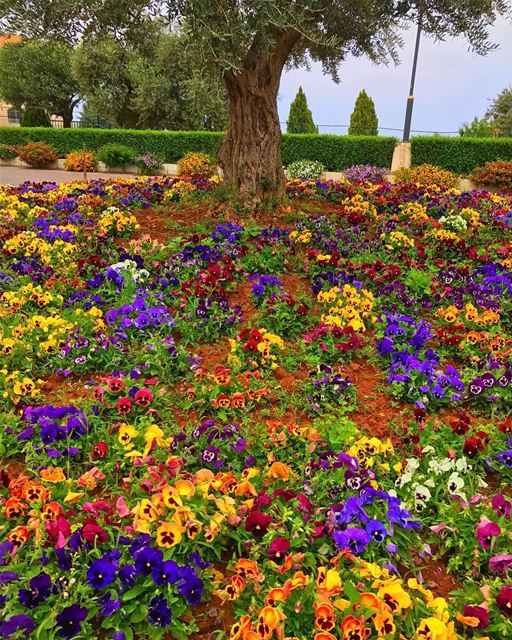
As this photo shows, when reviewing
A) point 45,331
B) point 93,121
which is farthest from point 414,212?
point 93,121

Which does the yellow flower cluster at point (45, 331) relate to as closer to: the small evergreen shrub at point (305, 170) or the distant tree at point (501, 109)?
the small evergreen shrub at point (305, 170)

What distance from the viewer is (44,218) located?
727 centimetres

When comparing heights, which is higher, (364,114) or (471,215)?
(364,114)

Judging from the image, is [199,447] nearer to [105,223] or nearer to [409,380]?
[409,380]

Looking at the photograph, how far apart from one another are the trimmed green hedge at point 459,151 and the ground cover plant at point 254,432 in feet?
54.9

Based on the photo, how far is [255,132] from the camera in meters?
6.79

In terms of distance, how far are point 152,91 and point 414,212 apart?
88.9ft

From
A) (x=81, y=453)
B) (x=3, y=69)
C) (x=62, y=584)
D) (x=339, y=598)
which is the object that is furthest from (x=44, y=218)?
(x=3, y=69)

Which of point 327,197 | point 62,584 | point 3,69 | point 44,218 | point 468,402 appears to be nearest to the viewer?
point 62,584

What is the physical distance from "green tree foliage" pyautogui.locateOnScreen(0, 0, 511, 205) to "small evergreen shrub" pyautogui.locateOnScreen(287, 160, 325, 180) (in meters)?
13.1

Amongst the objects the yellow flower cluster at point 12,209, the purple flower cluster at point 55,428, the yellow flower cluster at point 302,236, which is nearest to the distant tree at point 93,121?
the yellow flower cluster at point 12,209

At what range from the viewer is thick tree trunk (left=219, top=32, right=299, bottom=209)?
21.3 ft

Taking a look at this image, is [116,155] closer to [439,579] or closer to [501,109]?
[439,579]

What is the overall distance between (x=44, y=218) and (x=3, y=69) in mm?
35247
